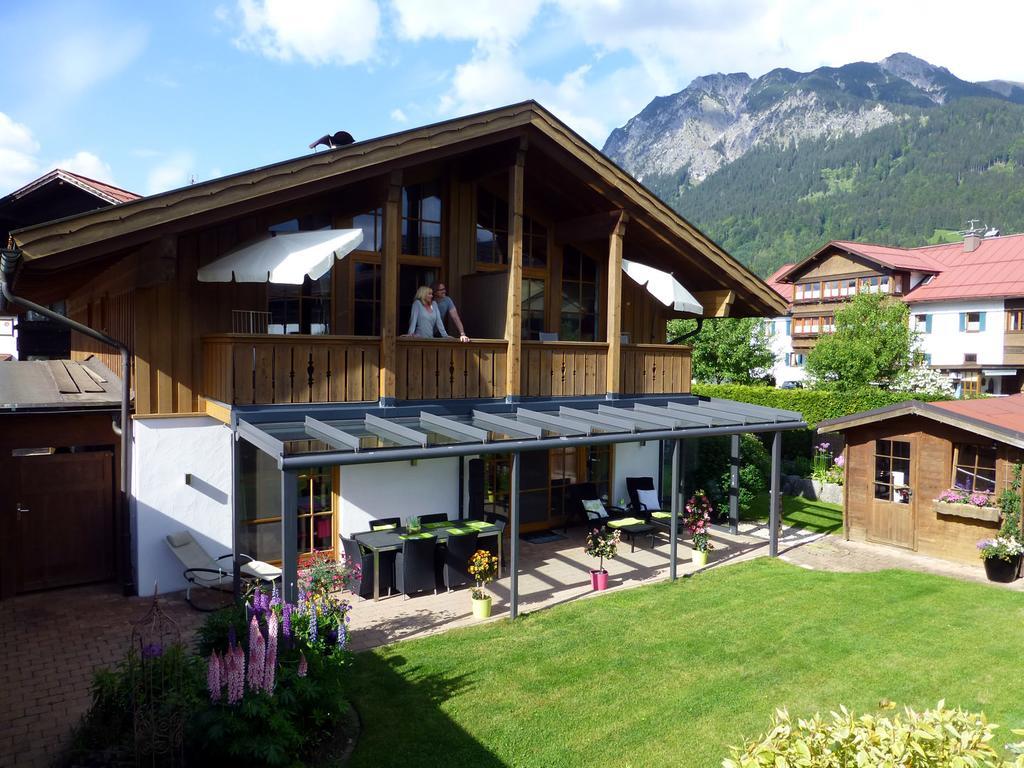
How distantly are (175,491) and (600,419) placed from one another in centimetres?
630

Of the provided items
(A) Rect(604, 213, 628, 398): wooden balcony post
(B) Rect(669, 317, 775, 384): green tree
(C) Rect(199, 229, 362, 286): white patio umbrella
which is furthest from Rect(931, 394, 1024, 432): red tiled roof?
(B) Rect(669, 317, 775, 384): green tree

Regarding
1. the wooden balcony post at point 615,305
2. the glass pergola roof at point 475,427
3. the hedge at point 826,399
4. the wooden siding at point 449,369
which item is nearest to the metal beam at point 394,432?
the glass pergola roof at point 475,427

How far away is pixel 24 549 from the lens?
1058 cm

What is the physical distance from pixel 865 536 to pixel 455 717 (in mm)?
9990

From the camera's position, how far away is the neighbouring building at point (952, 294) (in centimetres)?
3888

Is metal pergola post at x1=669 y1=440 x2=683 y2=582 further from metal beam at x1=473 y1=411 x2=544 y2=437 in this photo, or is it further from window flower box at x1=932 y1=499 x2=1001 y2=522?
window flower box at x1=932 y1=499 x2=1001 y2=522

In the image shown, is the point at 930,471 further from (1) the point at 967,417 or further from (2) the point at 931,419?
(1) the point at 967,417

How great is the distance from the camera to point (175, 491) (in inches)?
425

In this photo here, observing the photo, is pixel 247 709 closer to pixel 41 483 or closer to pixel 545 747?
pixel 545 747

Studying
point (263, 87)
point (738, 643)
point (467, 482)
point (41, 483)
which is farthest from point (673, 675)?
point (263, 87)

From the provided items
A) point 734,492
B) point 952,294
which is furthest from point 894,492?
point 952,294

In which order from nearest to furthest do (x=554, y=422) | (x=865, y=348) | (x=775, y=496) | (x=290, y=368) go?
(x=290, y=368)
(x=554, y=422)
(x=775, y=496)
(x=865, y=348)

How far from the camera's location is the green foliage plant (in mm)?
3686

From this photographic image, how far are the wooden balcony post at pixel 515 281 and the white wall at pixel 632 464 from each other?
4.00 meters
